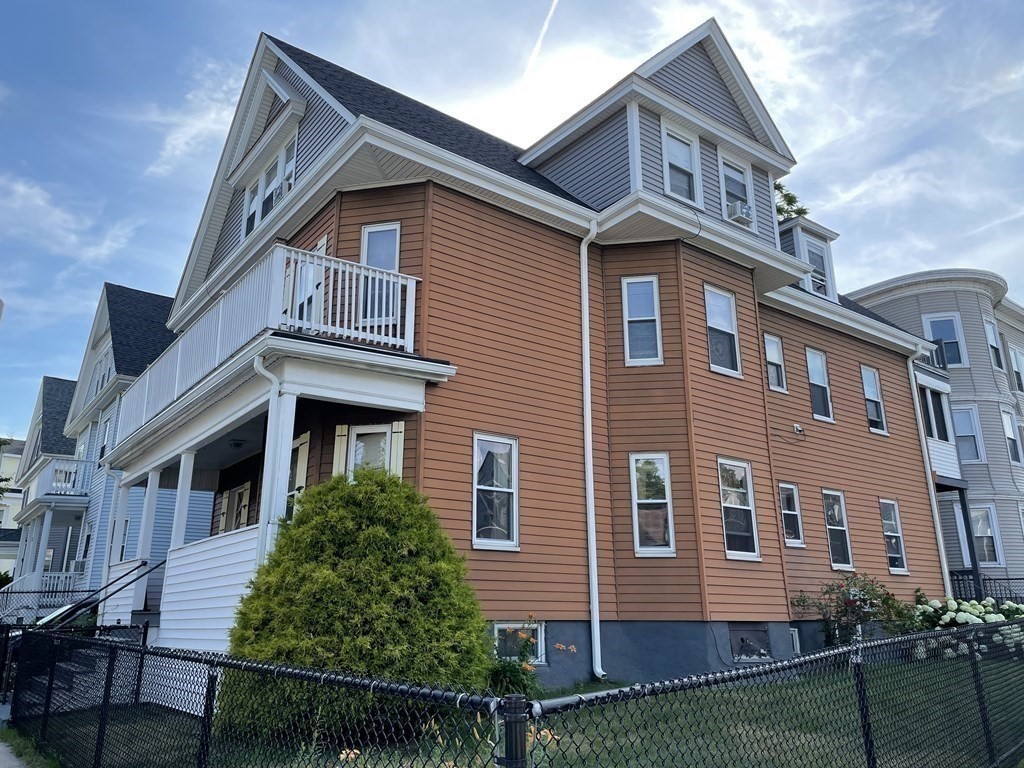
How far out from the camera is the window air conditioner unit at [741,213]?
14.1 meters

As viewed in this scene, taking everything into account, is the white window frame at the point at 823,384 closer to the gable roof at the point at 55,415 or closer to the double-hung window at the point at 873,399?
the double-hung window at the point at 873,399

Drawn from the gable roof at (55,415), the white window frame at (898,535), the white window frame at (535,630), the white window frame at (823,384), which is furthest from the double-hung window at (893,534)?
the gable roof at (55,415)

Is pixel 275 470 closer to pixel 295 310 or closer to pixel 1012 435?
pixel 295 310

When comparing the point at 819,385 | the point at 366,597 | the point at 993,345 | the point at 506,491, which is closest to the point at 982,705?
the point at 366,597

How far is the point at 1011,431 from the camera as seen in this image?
22844mm

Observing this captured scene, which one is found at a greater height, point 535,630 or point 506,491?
point 506,491

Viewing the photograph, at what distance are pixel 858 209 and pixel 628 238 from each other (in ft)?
41.2

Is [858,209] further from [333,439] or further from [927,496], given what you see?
[333,439]

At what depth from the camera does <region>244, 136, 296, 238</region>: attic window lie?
14055mm

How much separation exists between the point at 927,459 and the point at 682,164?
993cm

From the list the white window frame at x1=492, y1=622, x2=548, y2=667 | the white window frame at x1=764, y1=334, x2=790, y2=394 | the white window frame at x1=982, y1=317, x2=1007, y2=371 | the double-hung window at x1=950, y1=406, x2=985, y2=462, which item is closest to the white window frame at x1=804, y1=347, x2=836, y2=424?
the white window frame at x1=764, y1=334, x2=790, y2=394

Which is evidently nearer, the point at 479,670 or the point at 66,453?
the point at 479,670

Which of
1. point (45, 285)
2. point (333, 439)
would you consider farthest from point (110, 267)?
point (333, 439)

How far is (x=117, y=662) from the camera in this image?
237 inches
